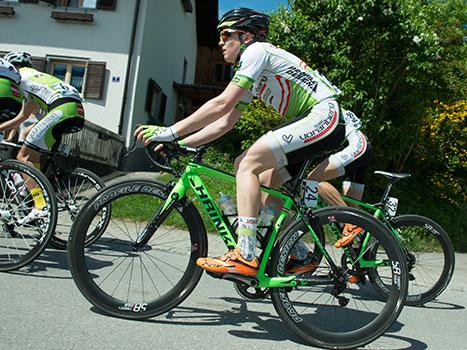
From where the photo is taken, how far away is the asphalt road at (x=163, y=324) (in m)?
2.71

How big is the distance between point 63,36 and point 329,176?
13.8 m

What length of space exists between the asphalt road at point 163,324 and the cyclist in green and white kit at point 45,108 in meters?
1.29

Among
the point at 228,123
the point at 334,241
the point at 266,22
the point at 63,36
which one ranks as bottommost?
the point at 334,241

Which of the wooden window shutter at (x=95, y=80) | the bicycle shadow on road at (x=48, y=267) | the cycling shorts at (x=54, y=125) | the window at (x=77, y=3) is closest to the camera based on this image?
the bicycle shadow on road at (x=48, y=267)

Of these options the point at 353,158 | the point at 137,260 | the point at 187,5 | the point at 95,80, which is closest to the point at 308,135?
the point at 353,158

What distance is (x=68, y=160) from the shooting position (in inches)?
477

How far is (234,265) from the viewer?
9.70ft

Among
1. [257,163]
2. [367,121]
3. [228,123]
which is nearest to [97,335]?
[257,163]

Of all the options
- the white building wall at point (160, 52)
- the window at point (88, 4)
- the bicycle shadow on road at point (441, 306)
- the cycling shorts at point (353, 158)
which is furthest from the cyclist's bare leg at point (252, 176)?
the window at point (88, 4)

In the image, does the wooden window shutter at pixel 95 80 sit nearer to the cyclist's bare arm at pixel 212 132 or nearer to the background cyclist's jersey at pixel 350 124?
the background cyclist's jersey at pixel 350 124

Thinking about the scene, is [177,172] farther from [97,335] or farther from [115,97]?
[115,97]

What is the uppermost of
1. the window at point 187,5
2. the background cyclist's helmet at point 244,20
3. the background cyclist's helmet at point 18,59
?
the window at point 187,5

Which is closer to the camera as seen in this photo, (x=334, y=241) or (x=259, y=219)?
(x=259, y=219)

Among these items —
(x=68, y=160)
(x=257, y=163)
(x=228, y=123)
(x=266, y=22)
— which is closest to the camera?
(x=257, y=163)
